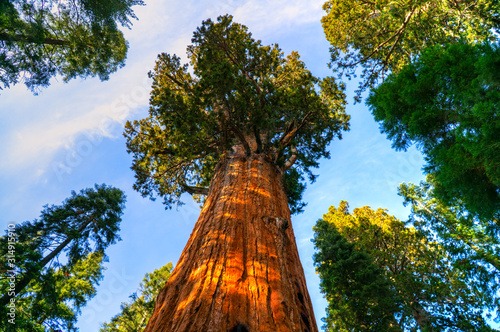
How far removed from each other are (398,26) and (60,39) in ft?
40.2

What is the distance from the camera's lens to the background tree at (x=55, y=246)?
7301 mm

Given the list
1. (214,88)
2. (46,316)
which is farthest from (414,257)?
(46,316)

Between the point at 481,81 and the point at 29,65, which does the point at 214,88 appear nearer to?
the point at 481,81

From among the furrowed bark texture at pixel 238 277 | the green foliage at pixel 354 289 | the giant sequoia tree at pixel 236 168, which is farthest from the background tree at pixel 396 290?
the furrowed bark texture at pixel 238 277

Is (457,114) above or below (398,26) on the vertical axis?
below

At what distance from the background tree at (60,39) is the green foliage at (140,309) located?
1224 cm

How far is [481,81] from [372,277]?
8.40 meters

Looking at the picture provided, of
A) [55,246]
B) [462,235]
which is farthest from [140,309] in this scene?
[462,235]

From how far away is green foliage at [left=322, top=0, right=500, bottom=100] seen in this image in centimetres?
658

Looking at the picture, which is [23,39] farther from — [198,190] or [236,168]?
[236,168]

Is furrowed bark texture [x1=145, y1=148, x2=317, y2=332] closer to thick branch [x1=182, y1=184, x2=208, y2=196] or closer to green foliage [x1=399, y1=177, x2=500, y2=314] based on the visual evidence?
thick branch [x1=182, y1=184, x2=208, y2=196]

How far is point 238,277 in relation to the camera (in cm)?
245

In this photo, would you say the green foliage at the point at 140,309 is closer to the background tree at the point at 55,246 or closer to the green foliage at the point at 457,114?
the background tree at the point at 55,246


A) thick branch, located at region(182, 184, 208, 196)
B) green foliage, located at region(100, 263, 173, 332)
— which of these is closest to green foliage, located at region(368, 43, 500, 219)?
thick branch, located at region(182, 184, 208, 196)
